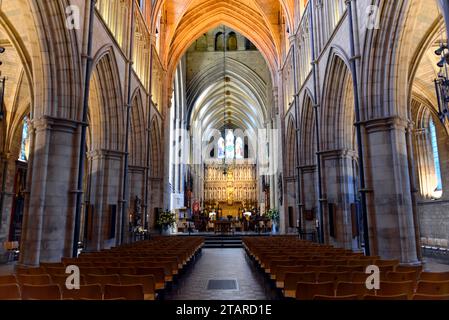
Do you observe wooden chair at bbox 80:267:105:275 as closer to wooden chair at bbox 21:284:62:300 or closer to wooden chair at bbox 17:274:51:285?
wooden chair at bbox 17:274:51:285

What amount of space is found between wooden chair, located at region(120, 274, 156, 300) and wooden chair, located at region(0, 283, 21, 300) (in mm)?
1370

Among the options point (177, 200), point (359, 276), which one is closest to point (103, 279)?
point (359, 276)

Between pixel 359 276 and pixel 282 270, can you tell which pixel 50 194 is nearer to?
pixel 282 270

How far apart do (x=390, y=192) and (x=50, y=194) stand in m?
9.68

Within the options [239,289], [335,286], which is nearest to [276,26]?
[239,289]

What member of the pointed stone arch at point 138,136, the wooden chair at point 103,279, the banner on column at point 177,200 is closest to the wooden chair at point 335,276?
the wooden chair at point 103,279

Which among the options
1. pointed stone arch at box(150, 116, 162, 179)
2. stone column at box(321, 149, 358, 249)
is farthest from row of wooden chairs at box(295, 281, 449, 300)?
pointed stone arch at box(150, 116, 162, 179)

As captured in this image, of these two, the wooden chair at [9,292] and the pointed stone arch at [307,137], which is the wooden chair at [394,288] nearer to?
the wooden chair at [9,292]

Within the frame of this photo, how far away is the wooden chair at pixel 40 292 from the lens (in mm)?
3898

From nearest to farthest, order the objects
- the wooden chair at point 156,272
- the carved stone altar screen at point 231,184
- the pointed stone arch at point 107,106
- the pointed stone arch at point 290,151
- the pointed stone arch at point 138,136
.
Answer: the wooden chair at point 156,272 < the pointed stone arch at point 107,106 < the pointed stone arch at point 138,136 < the pointed stone arch at point 290,151 < the carved stone altar screen at point 231,184

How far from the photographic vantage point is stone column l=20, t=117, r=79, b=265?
8.89m

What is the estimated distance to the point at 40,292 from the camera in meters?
3.92

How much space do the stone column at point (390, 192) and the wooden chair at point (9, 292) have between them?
888 cm
